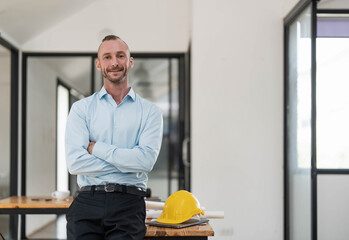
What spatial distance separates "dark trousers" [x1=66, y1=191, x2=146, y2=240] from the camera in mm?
2141

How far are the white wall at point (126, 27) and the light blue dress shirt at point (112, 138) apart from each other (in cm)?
378

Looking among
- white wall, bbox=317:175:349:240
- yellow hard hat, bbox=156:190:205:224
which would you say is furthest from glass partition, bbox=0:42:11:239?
yellow hard hat, bbox=156:190:205:224

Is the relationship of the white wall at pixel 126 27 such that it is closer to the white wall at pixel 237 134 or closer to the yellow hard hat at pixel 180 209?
the white wall at pixel 237 134

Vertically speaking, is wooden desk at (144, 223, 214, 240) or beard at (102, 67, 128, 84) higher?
beard at (102, 67, 128, 84)

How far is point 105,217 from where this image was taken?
7.04ft

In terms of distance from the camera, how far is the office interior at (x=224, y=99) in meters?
4.10

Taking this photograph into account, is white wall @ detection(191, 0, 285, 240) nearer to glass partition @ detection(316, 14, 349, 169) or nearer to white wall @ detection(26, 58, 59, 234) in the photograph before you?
glass partition @ detection(316, 14, 349, 169)

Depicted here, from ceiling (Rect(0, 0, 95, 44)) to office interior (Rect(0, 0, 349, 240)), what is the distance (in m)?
0.02

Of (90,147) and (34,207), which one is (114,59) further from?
(34,207)

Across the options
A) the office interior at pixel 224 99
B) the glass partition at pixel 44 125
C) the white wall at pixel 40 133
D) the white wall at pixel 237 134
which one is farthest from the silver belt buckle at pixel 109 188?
the white wall at pixel 40 133

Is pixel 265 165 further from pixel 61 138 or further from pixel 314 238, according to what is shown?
pixel 61 138

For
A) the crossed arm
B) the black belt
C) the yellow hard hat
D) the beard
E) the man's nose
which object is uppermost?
the man's nose

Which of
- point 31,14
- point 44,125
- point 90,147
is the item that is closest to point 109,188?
point 90,147

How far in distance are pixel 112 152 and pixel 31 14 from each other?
3.66 m
